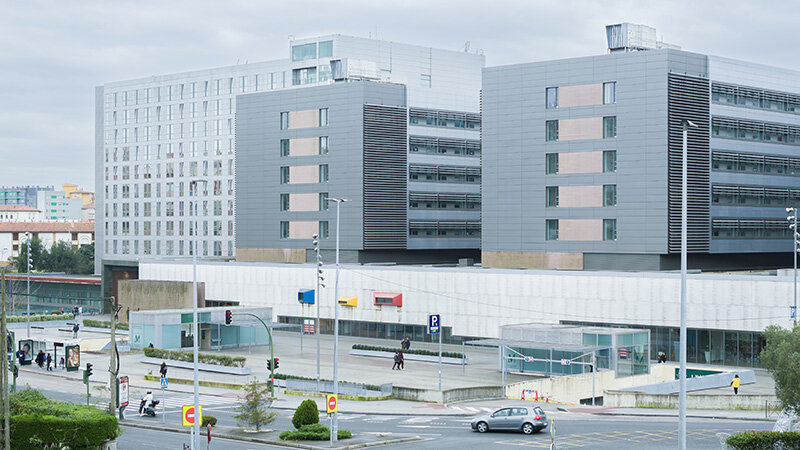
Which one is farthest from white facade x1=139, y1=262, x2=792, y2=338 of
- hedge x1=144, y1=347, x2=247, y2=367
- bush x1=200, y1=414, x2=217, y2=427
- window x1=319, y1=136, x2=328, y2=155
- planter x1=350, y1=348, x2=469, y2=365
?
bush x1=200, y1=414, x2=217, y2=427

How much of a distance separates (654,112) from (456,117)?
111 ft

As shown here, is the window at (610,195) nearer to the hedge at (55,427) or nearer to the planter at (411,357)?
the planter at (411,357)

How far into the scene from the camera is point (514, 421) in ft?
158

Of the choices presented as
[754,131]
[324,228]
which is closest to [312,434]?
[324,228]

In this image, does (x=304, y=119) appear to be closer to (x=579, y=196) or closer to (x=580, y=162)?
(x=580, y=162)

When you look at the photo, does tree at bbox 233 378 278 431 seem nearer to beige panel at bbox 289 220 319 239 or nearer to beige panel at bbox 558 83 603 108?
beige panel at bbox 558 83 603 108

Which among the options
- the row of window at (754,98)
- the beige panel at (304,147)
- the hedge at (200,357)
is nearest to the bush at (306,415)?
the hedge at (200,357)

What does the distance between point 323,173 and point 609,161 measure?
31.9m

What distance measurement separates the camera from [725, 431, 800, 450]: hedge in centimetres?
3566

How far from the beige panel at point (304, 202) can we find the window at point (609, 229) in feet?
105

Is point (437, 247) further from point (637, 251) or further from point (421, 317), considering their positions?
point (637, 251)

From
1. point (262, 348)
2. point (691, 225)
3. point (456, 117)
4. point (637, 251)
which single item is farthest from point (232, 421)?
point (456, 117)

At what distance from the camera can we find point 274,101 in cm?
10675

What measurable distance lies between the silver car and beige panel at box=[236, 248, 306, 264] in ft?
189
